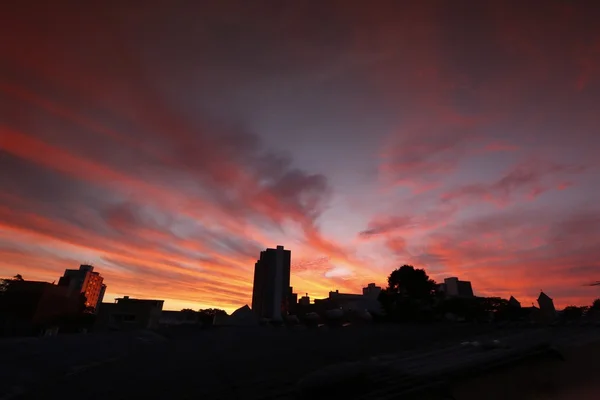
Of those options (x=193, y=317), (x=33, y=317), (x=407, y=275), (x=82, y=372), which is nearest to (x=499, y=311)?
(x=407, y=275)

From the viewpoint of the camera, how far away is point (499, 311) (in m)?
74.3

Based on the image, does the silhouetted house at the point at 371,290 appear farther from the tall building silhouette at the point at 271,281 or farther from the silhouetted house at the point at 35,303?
the silhouetted house at the point at 35,303

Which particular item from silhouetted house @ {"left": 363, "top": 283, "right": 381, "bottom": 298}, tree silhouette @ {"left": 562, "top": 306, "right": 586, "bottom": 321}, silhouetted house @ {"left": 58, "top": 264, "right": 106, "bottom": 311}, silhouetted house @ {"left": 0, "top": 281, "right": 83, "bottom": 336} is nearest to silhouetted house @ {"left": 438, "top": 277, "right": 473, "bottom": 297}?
silhouetted house @ {"left": 363, "top": 283, "right": 381, "bottom": 298}

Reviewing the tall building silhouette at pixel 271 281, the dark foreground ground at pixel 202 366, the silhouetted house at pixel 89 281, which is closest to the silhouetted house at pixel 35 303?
the dark foreground ground at pixel 202 366

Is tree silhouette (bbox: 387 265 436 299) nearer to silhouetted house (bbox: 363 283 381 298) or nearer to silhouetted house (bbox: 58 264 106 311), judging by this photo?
silhouetted house (bbox: 363 283 381 298)

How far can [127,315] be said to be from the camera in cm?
5978

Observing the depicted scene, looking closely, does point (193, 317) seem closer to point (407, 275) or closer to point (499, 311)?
point (407, 275)

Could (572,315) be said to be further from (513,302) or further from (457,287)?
(457,287)

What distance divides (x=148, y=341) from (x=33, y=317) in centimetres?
5739

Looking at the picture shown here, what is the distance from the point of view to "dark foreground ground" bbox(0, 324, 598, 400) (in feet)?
23.8

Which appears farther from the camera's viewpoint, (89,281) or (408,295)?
(89,281)

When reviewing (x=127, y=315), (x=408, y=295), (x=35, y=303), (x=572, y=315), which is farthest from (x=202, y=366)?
(x=35, y=303)

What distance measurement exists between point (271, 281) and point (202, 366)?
149585 millimetres

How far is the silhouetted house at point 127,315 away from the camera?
193 feet
